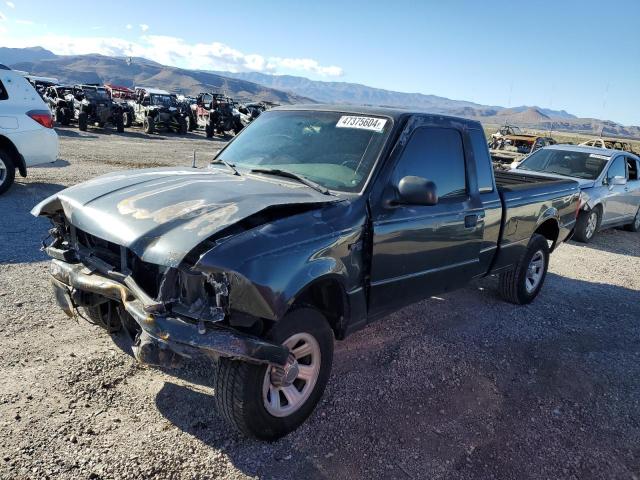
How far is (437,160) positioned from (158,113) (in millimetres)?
22358

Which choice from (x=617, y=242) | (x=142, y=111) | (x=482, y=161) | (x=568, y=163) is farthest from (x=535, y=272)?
(x=142, y=111)

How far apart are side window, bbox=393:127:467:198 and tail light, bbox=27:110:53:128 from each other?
754cm

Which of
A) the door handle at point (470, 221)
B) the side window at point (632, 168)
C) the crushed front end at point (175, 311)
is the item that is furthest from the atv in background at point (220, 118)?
the crushed front end at point (175, 311)

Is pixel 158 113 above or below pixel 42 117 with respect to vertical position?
below

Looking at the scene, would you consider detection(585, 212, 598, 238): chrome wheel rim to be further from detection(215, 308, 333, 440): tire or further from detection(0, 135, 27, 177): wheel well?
detection(0, 135, 27, 177): wheel well

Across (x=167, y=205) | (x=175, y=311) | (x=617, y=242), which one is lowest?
(x=617, y=242)

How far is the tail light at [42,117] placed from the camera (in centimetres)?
874

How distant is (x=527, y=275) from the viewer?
19.0ft

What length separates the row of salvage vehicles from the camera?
73.6 ft

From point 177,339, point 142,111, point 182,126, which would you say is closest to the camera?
point 177,339

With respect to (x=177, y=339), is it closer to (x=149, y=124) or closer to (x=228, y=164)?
(x=228, y=164)

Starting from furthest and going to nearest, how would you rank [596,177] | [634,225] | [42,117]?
[634,225], [596,177], [42,117]

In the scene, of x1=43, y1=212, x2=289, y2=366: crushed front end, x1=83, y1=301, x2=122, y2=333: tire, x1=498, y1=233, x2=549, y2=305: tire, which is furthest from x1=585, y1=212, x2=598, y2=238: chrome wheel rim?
x1=83, y1=301, x2=122, y2=333: tire

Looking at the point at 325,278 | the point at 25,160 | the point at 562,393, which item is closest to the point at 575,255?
the point at 562,393
